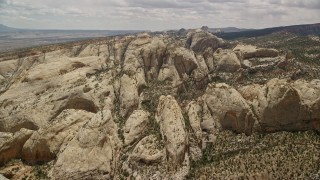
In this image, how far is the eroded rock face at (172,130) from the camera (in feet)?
342

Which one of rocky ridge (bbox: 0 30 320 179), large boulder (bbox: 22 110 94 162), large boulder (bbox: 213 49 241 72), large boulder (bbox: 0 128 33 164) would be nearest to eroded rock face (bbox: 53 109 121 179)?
rocky ridge (bbox: 0 30 320 179)

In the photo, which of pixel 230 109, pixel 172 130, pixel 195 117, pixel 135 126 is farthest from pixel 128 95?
pixel 230 109

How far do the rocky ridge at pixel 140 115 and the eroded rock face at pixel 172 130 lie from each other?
26cm

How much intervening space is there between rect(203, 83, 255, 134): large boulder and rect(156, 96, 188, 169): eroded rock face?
10.1 m

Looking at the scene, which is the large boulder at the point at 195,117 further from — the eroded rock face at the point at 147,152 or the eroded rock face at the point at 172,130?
the eroded rock face at the point at 147,152

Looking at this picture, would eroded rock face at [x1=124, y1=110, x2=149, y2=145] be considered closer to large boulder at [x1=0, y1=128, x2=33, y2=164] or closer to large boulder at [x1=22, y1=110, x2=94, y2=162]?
large boulder at [x1=22, y1=110, x2=94, y2=162]

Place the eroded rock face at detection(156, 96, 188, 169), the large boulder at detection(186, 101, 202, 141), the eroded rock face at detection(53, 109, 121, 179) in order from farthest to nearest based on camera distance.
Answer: the large boulder at detection(186, 101, 202, 141) < the eroded rock face at detection(156, 96, 188, 169) < the eroded rock face at detection(53, 109, 121, 179)

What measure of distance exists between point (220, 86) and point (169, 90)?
78.1 feet

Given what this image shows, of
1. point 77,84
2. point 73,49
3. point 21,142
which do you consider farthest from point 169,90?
point 73,49

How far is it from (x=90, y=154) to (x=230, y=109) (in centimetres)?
4054

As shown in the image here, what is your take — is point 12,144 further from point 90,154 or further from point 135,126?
point 135,126

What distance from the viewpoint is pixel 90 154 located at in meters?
99.5

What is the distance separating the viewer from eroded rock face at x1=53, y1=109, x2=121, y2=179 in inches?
3814

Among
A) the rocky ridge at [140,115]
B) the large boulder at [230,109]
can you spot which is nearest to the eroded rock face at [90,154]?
the rocky ridge at [140,115]
